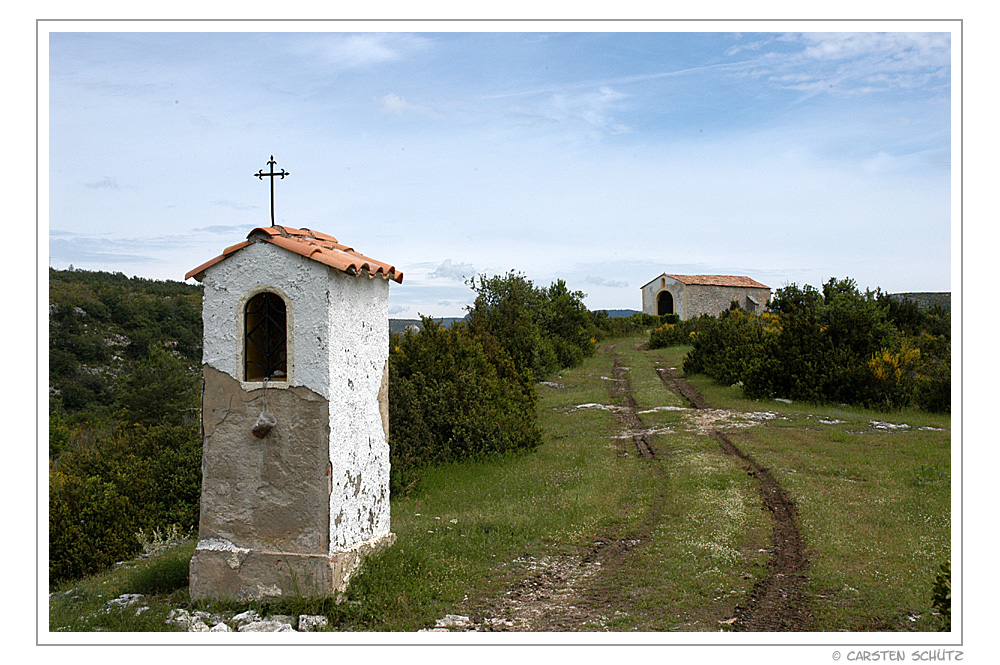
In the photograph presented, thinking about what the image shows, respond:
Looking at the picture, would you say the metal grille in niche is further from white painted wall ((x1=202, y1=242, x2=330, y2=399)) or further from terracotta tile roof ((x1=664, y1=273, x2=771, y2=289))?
terracotta tile roof ((x1=664, y1=273, x2=771, y2=289))

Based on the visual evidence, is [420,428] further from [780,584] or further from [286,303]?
[780,584]

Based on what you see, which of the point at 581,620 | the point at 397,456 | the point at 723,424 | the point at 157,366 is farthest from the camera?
the point at 157,366

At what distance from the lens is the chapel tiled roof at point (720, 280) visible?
41969mm

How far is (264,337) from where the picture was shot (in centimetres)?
619

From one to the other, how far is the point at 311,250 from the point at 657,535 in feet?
15.7

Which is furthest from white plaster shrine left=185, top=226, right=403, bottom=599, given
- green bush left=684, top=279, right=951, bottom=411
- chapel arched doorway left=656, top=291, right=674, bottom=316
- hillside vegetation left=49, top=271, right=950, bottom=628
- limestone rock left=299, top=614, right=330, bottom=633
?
chapel arched doorway left=656, top=291, right=674, bottom=316

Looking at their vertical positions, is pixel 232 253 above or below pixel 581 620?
above

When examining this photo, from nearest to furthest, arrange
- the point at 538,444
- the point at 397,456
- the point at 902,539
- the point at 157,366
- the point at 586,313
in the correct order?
the point at 902,539 → the point at 397,456 → the point at 538,444 → the point at 157,366 → the point at 586,313

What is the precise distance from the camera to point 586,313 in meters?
33.6

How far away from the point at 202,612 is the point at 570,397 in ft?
47.2

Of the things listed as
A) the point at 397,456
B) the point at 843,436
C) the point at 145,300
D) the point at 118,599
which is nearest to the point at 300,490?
the point at 118,599

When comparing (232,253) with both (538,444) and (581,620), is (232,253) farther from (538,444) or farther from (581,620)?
(538,444)

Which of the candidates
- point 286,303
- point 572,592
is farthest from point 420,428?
point 286,303

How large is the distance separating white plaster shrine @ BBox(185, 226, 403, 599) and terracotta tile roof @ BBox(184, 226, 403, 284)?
0.01m
